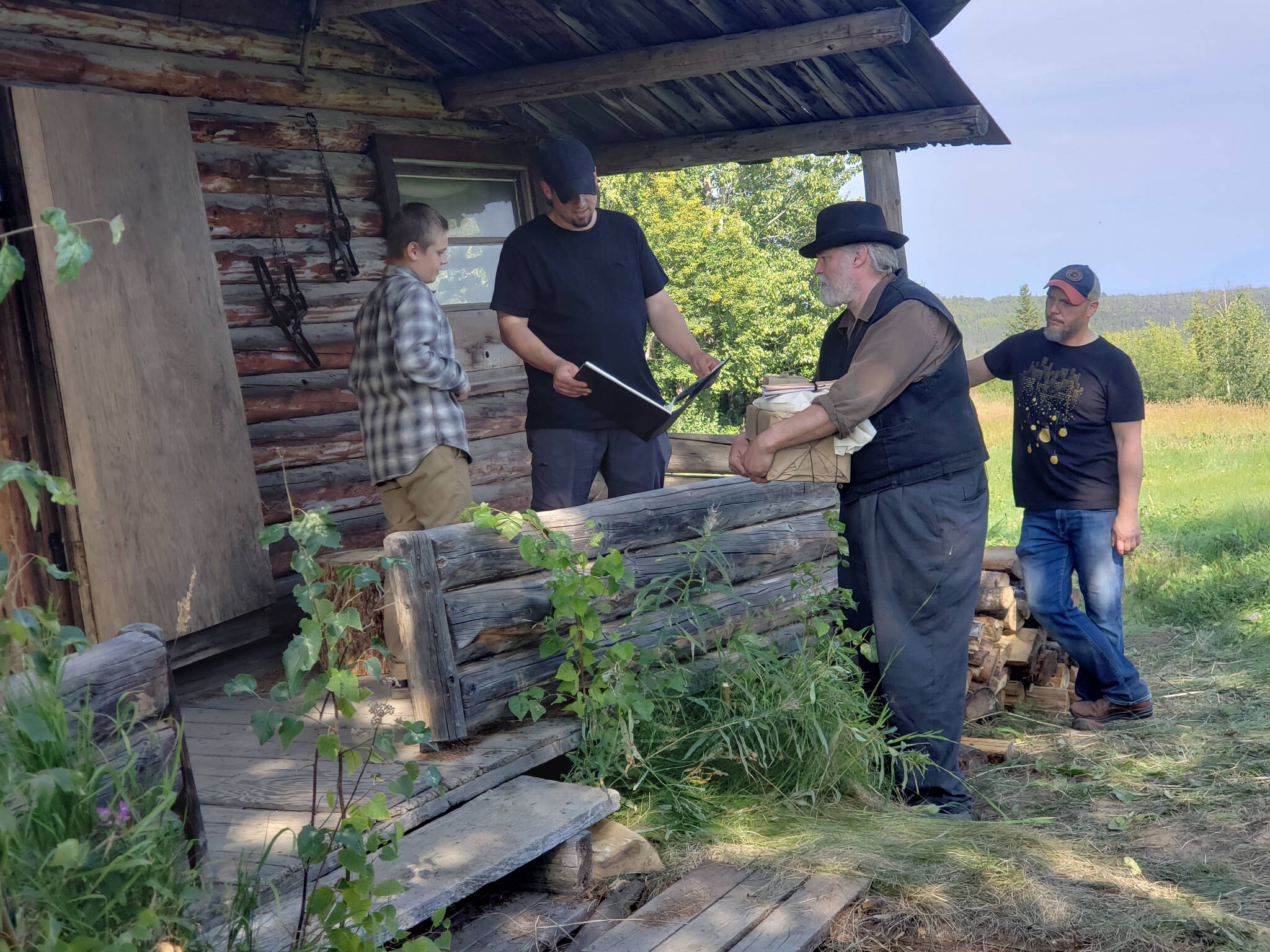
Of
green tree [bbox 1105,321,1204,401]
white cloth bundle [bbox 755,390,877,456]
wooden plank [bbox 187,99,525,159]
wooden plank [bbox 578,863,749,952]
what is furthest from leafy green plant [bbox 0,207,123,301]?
green tree [bbox 1105,321,1204,401]

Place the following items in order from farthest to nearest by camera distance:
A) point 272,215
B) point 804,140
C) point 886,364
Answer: point 804,140, point 272,215, point 886,364

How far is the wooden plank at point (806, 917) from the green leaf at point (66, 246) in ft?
7.81

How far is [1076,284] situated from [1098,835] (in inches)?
107

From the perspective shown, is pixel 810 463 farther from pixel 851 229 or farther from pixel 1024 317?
pixel 1024 317

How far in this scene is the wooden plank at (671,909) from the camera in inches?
120

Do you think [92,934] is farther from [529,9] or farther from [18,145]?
[529,9]

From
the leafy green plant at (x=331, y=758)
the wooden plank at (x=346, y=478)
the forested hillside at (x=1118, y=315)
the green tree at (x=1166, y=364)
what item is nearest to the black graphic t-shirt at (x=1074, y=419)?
the wooden plank at (x=346, y=478)

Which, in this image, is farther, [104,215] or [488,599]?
[104,215]

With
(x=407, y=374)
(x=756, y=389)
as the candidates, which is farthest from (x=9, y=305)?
(x=756, y=389)

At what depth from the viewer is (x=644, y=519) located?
4.50 metres

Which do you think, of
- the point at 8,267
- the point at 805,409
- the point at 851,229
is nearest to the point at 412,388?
the point at 805,409

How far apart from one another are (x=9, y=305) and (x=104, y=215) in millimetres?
559

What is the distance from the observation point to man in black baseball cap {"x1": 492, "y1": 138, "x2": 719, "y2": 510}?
16.8 feet

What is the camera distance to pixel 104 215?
15.4 ft
